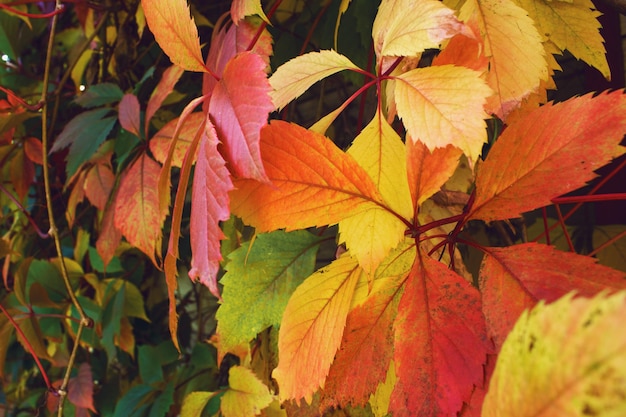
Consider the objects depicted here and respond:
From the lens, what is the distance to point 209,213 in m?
0.24

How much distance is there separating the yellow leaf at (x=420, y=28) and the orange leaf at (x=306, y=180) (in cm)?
6

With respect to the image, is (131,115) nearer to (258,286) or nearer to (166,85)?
(166,85)

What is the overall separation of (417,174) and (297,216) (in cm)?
6

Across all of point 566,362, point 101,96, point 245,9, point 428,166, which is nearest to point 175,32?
point 245,9

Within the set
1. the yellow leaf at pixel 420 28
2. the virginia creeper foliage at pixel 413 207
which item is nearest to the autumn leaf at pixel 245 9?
the virginia creeper foliage at pixel 413 207

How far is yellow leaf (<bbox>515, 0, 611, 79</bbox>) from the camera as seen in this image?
31 cm

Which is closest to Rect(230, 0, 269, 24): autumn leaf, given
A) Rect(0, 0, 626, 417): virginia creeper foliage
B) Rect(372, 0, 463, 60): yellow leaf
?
Rect(0, 0, 626, 417): virginia creeper foliage

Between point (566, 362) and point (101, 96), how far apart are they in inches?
25.6

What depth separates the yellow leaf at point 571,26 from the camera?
308 mm

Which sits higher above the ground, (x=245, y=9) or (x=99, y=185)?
(x=245, y=9)

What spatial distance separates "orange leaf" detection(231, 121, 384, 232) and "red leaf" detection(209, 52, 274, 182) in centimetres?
1

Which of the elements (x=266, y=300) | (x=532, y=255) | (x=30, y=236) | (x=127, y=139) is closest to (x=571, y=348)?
(x=532, y=255)

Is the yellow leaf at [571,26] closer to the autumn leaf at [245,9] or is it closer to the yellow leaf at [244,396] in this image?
the autumn leaf at [245,9]

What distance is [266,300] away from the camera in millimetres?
358
